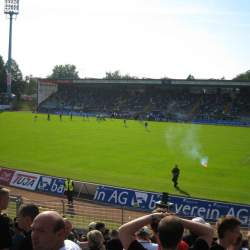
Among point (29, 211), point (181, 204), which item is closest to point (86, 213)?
point (181, 204)

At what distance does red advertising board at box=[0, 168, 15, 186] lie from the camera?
26.9 metres

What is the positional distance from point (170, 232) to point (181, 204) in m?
16.9

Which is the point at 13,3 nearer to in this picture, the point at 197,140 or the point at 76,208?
the point at 197,140

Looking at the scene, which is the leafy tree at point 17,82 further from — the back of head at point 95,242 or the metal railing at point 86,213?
the back of head at point 95,242

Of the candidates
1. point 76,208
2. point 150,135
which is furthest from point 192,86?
point 76,208

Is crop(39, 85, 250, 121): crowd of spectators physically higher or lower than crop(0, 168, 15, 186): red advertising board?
higher

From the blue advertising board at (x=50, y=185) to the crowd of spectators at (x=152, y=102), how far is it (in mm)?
60821

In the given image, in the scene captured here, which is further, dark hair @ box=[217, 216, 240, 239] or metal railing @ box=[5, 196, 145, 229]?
metal railing @ box=[5, 196, 145, 229]

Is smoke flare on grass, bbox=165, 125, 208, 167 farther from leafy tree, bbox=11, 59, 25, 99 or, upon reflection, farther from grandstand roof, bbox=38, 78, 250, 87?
leafy tree, bbox=11, 59, 25, 99

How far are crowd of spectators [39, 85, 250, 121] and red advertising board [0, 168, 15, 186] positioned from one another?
194 ft

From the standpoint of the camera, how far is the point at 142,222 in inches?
184

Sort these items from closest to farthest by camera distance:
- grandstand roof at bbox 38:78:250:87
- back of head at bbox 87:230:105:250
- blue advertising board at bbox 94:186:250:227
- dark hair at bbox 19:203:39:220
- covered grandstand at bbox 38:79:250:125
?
dark hair at bbox 19:203:39:220 → back of head at bbox 87:230:105:250 → blue advertising board at bbox 94:186:250:227 → grandstand roof at bbox 38:78:250:87 → covered grandstand at bbox 38:79:250:125

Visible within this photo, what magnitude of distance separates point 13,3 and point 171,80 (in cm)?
3992

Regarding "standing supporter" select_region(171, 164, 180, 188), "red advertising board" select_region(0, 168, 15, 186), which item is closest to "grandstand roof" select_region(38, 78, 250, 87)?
"standing supporter" select_region(171, 164, 180, 188)
